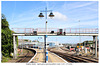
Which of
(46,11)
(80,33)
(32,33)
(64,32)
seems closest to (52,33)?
(64,32)

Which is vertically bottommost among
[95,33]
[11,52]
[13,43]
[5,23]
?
[11,52]

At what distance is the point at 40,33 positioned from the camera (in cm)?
2658

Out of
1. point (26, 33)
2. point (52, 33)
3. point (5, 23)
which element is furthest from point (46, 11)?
point (5, 23)

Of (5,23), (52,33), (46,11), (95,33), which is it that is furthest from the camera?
(5,23)

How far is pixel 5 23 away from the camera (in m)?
31.8

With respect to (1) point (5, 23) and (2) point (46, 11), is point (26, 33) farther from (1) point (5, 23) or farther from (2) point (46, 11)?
(2) point (46, 11)

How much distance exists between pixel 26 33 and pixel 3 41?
19.7ft

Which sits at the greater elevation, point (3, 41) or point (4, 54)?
point (3, 41)

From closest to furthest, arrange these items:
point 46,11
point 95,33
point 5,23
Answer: point 46,11
point 95,33
point 5,23

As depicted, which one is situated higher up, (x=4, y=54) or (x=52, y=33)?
(x=52, y=33)

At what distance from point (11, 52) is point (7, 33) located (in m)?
5.55

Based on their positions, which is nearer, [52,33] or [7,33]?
[52,33]

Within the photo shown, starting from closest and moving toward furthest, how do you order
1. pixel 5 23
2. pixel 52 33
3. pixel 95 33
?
1. pixel 52 33
2. pixel 95 33
3. pixel 5 23

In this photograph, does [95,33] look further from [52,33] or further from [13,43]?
[13,43]
